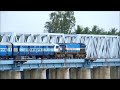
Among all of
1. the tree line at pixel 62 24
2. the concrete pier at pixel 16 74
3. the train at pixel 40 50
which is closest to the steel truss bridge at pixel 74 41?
the concrete pier at pixel 16 74

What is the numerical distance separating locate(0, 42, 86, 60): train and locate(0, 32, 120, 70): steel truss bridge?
139 cm

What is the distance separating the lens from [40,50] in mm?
34562

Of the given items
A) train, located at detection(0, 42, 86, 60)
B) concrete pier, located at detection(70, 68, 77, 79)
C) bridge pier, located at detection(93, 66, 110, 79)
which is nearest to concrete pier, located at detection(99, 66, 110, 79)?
bridge pier, located at detection(93, 66, 110, 79)

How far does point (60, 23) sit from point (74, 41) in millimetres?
20884

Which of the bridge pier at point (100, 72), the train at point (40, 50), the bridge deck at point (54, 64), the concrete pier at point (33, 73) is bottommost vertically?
the bridge pier at point (100, 72)

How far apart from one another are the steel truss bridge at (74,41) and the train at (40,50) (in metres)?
1.39

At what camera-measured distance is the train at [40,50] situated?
31484mm

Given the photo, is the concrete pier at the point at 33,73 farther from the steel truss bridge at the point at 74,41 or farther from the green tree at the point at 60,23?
the green tree at the point at 60,23

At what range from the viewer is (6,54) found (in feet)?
103

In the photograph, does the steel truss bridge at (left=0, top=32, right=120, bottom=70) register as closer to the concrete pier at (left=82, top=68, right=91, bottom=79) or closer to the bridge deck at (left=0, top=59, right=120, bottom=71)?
the bridge deck at (left=0, top=59, right=120, bottom=71)

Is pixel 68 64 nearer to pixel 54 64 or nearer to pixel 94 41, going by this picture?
pixel 54 64
